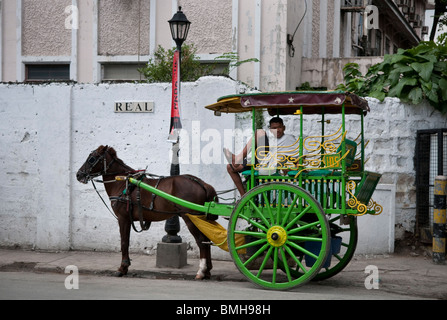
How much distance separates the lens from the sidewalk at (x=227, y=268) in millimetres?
8141

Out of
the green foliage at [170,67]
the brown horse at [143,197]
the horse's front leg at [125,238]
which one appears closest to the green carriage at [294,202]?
the brown horse at [143,197]

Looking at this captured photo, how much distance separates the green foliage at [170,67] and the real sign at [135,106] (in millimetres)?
1517

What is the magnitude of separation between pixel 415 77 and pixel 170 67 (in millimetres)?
5127

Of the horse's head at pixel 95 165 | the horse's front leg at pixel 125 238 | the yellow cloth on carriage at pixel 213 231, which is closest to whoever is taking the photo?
the yellow cloth on carriage at pixel 213 231

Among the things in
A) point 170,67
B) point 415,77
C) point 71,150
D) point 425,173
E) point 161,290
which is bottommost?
point 161,290

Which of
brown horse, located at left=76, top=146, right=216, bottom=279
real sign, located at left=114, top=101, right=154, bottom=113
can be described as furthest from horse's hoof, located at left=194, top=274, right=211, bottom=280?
real sign, located at left=114, top=101, right=154, bottom=113

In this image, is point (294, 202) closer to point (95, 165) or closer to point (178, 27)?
point (95, 165)

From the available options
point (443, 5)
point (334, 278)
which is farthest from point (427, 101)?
point (443, 5)

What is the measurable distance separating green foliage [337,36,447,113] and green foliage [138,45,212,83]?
12.9 feet

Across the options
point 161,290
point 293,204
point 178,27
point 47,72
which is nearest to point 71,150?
point 178,27

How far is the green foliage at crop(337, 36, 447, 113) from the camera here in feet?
34.0

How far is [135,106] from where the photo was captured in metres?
10.7

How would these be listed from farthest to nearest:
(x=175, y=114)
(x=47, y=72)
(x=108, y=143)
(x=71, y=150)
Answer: (x=47, y=72) < (x=71, y=150) < (x=108, y=143) < (x=175, y=114)

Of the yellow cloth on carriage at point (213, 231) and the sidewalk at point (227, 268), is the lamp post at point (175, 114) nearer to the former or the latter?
the sidewalk at point (227, 268)
